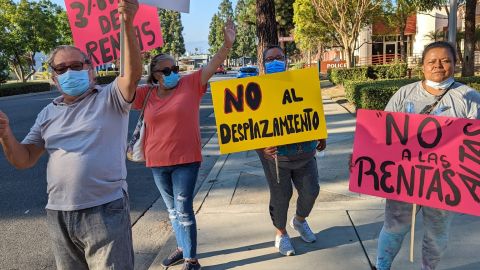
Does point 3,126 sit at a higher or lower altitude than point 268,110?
higher

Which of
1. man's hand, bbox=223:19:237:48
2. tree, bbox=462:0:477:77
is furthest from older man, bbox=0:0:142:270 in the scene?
tree, bbox=462:0:477:77

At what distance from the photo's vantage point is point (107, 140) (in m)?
2.52

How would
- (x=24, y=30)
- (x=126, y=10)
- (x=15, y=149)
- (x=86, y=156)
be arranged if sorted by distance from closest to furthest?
1. (x=126, y=10)
2. (x=86, y=156)
3. (x=15, y=149)
4. (x=24, y=30)

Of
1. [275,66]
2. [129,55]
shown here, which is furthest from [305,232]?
[129,55]

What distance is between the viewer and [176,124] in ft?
11.9

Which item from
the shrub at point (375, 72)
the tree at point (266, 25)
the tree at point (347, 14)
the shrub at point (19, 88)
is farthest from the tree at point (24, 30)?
the tree at point (266, 25)

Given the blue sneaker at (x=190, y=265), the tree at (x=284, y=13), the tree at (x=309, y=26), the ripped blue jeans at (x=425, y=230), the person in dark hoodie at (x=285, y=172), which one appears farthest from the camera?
the tree at (x=284, y=13)

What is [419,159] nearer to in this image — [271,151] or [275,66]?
[271,151]

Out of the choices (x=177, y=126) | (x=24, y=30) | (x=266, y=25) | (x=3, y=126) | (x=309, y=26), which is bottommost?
(x=177, y=126)

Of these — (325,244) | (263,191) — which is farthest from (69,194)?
(263,191)

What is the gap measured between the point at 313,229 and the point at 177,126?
191 cm

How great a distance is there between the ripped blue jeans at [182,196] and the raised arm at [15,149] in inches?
45.4

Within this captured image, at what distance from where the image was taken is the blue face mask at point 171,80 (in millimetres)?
3609

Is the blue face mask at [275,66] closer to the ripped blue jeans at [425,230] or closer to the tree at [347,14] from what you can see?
the ripped blue jeans at [425,230]
